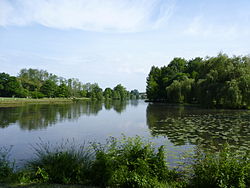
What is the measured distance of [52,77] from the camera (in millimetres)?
80188

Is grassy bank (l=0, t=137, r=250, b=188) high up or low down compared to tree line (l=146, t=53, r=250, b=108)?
down

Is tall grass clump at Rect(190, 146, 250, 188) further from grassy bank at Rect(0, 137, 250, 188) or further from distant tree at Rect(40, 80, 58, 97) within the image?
distant tree at Rect(40, 80, 58, 97)

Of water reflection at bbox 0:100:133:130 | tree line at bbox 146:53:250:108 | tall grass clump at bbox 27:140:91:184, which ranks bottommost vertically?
water reflection at bbox 0:100:133:130

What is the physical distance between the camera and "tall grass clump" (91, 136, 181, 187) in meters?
3.67

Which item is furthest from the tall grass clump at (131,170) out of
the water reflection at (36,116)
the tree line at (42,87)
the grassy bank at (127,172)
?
the tree line at (42,87)

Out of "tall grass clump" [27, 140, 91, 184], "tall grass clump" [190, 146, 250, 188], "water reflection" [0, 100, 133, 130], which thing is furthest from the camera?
"water reflection" [0, 100, 133, 130]

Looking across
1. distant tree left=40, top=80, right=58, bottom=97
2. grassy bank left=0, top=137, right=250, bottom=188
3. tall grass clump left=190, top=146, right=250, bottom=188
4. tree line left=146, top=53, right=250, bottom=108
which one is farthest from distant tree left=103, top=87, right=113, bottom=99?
tall grass clump left=190, top=146, right=250, bottom=188

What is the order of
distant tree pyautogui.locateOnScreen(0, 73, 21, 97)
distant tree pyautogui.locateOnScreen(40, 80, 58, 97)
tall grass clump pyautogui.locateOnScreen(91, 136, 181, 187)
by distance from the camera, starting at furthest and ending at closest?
distant tree pyautogui.locateOnScreen(40, 80, 58, 97) < distant tree pyautogui.locateOnScreen(0, 73, 21, 97) < tall grass clump pyautogui.locateOnScreen(91, 136, 181, 187)

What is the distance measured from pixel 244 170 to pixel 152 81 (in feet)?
214

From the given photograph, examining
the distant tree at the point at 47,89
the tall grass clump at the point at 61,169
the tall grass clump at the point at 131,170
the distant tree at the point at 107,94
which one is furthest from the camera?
the distant tree at the point at 107,94

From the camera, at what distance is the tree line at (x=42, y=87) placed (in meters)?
57.7

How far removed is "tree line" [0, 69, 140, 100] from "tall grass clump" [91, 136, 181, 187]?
60.9m

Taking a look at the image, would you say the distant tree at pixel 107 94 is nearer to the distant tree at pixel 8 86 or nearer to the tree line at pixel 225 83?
the distant tree at pixel 8 86

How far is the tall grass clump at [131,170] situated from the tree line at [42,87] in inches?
2397
